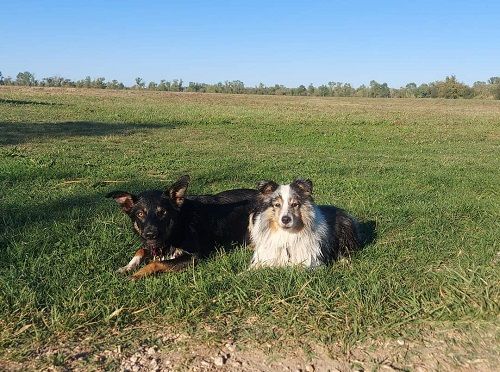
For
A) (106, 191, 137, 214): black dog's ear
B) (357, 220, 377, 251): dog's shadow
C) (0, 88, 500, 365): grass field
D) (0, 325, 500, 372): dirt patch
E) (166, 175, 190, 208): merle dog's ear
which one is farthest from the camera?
(357, 220, 377, 251): dog's shadow

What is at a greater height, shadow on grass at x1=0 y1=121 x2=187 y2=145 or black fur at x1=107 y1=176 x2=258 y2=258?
black fur at x1=107 y1=176 x2=258 y2=258

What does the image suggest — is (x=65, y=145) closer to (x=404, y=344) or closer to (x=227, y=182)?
(x=227, y=182)

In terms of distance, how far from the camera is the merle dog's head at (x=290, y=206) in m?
5.29

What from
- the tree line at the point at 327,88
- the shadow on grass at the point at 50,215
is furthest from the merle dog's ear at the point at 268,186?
the tree line at the point at 327,88

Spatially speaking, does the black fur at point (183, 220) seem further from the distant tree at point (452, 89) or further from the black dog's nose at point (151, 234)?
the distant tree at point (452, 89)

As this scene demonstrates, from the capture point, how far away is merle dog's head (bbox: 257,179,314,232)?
5.29 metres

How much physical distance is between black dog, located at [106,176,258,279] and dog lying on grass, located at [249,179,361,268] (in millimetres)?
747

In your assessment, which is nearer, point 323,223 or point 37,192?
point 323,223

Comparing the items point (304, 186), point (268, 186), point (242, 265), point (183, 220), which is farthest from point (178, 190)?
point (304, 186)

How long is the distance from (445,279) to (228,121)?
23.5 metres

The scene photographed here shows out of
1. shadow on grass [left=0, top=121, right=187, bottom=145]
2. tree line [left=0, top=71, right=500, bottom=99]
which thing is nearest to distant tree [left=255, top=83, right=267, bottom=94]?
tree line [left=0, top=71, right=500, bottom=99]

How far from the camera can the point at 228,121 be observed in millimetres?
27500

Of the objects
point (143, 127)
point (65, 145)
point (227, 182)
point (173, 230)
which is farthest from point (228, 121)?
point (173, 230)

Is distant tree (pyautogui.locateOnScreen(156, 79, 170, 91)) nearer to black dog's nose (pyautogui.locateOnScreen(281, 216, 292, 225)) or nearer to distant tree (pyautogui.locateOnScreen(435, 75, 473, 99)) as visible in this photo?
distant tree (pyautogui.locateOnScreen(435, 75, 473, 99))
